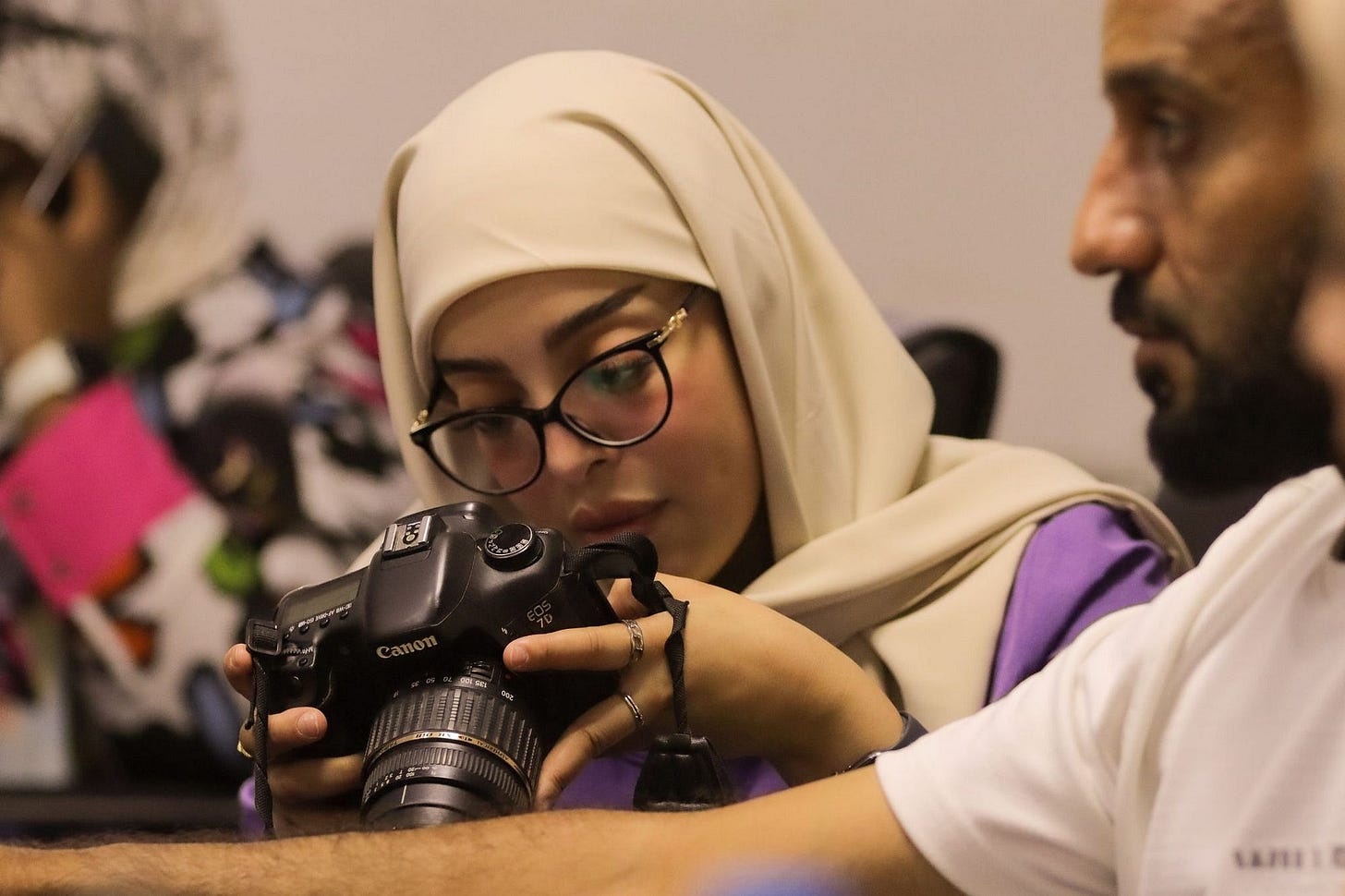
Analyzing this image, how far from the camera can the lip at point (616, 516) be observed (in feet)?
2.95

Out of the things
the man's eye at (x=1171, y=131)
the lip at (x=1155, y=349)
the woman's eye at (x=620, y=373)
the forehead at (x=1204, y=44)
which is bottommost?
the woman's eye at (x=620, y=373)

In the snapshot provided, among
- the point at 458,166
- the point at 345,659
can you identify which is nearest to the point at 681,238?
the point at 458,166

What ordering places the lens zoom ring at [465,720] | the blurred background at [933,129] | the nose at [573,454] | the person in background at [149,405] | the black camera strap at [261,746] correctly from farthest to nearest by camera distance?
the person in background at [149,405] → the blurred background at [933,129] → the nose at [573,454] → the black camera strap at [261,746] → the lens zoom ring at [465,720]

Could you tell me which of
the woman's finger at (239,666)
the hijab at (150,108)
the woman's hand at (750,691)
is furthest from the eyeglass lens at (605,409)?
the hijab at (150,108)

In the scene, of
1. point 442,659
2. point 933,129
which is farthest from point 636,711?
point 933,129

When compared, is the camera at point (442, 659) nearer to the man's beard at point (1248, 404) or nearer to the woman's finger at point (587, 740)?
the woman's finger at point (587, 740)

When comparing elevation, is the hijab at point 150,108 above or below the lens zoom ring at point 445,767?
above

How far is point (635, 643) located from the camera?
72 centimetres

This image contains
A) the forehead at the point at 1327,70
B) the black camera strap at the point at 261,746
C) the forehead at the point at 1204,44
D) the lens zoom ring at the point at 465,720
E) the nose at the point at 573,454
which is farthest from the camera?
the nose at the point at 573,454

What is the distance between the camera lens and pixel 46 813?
156 cm

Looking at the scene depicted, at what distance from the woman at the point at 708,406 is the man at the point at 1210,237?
25 centimetres

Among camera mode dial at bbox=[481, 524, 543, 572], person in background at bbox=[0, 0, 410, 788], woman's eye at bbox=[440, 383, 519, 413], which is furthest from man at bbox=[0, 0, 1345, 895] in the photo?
person in background at bbox=[0, 0, 410, 788]

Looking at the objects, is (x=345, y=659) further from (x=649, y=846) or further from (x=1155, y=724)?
(x=1155, y=724)

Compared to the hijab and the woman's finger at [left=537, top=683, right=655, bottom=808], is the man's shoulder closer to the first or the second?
the woman's finger at [left=537, top=683, right=655, bottom=808]
